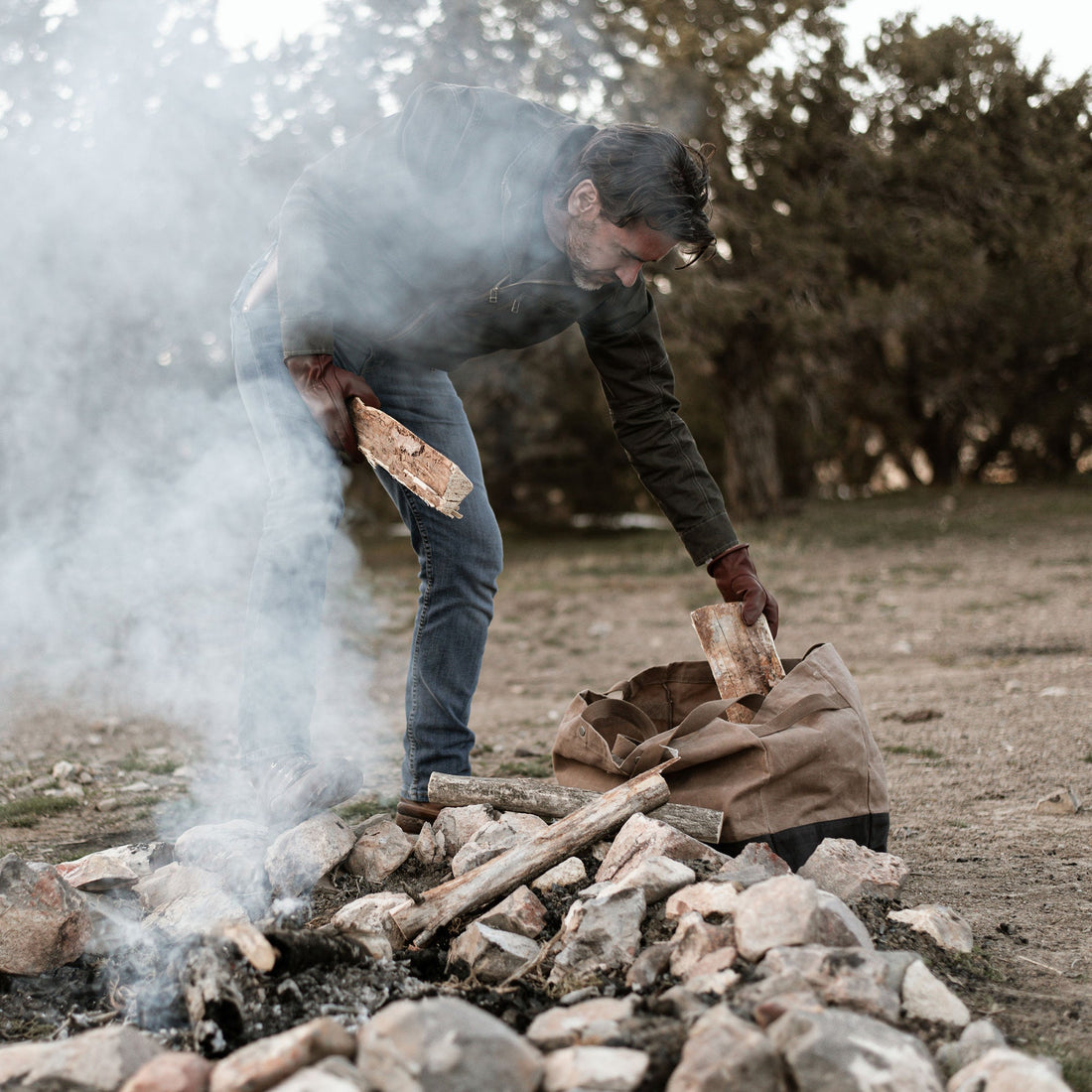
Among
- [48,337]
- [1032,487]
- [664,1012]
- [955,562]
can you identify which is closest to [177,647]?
[48,337]

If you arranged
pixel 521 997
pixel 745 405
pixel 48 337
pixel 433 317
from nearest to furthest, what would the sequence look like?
pixel 521 997
pixel 433 317
pixel 48 337
pixel 745 405

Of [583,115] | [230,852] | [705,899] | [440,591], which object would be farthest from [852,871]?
[583,115]

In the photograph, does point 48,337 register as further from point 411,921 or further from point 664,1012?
point 664,1012

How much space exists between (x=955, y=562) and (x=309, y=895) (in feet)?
22.6

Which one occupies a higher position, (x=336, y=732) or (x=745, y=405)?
(x=745, y=405)

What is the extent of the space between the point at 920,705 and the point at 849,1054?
9.02 ft

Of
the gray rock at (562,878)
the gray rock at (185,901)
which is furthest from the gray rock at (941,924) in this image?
the gray rock at (185,901)

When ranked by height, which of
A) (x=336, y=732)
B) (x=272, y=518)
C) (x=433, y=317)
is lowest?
(x=336, y=732)

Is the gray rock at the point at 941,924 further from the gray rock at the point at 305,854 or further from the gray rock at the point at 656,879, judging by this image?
the gray rock at the point at 305,854

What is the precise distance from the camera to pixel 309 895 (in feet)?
6.55

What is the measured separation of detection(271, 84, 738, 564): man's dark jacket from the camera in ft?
6.90

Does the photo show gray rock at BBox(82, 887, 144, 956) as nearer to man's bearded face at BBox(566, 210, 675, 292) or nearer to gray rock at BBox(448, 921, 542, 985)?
gray rock at BBox(448, 921, 542, 985)

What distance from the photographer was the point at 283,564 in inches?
88.5

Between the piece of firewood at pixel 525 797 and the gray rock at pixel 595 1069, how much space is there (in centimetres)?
72
